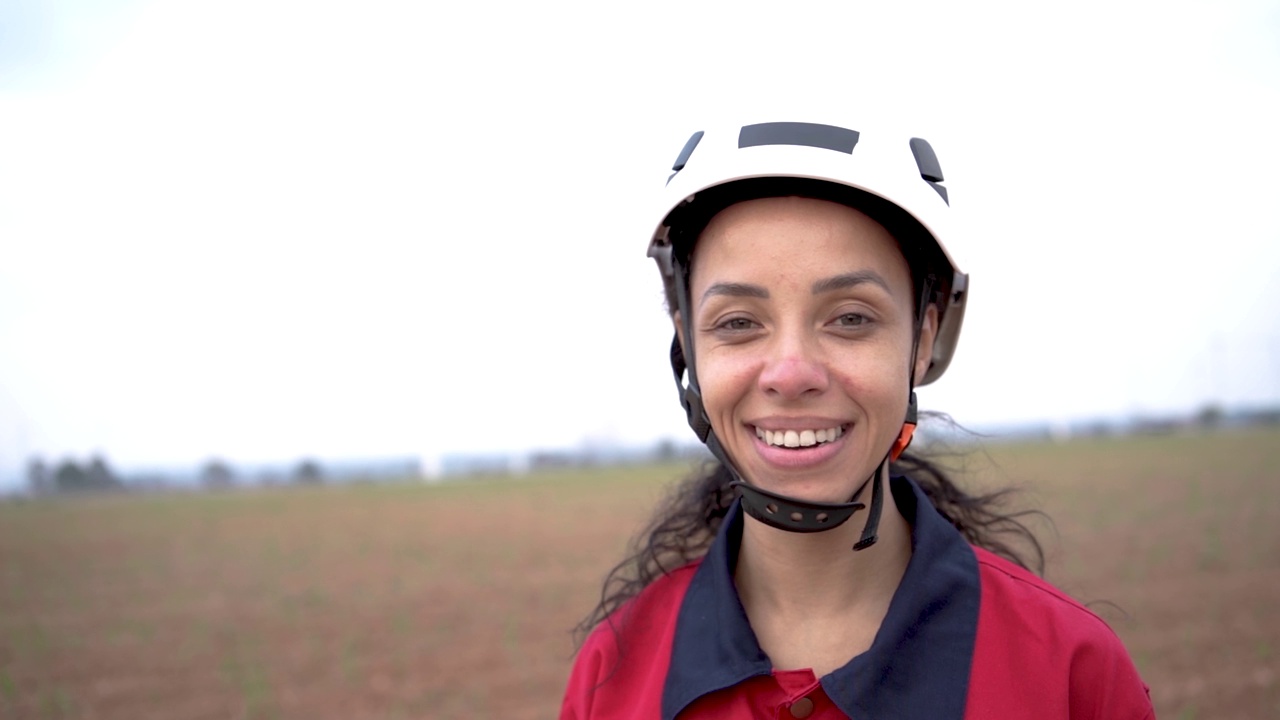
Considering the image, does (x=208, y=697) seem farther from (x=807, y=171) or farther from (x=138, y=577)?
(x=138, y=577)

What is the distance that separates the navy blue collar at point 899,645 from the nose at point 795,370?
53cm

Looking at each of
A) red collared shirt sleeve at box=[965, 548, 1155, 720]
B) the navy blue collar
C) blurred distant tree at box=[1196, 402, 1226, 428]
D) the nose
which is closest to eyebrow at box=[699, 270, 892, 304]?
the nose

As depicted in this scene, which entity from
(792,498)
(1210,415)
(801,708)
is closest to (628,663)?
(801,708)

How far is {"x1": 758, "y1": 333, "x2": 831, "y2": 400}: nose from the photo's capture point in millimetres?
2006

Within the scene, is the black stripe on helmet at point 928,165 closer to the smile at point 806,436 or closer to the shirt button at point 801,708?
the smile at point 806,436

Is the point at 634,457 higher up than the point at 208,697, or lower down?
lower down

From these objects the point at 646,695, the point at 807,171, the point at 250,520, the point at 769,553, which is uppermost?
the point at 807,171

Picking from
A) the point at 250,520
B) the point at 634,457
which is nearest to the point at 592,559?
the point at 250,520

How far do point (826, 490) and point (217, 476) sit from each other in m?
107

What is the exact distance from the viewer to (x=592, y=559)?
20.1 meters

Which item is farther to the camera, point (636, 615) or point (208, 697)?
point (208, 697)

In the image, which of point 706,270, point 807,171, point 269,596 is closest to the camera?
point 807,171

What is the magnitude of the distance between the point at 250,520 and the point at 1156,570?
34.6 metres

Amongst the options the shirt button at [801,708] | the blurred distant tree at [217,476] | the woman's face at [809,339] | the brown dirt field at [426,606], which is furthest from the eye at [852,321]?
the blurred distant tree at [217,476]
